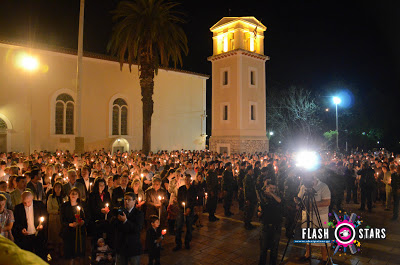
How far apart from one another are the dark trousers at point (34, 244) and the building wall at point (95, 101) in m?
15.5

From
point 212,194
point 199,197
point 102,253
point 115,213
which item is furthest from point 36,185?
point 212,194

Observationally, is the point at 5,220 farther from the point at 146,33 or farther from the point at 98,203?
the point at 146,33

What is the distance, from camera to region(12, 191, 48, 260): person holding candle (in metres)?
5.34

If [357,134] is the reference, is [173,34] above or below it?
above

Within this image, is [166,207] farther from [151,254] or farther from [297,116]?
[297,116]

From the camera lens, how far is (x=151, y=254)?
18.9 ft

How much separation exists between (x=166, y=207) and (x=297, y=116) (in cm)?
Answer: 3233

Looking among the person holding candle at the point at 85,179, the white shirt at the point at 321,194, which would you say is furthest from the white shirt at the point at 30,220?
the white shirt at the point at 321,194

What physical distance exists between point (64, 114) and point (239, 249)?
2357cm

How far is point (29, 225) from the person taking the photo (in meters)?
5.48

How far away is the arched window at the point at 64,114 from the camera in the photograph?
1013 inches

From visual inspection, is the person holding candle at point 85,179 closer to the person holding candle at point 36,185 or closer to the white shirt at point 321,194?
the person holding candle at point 36,185

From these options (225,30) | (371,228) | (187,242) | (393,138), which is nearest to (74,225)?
(187,242)

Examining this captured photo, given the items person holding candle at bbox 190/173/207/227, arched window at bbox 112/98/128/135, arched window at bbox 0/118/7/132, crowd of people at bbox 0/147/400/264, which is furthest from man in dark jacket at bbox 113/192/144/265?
arched window at bbox 112/98/128/135
